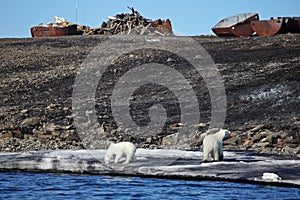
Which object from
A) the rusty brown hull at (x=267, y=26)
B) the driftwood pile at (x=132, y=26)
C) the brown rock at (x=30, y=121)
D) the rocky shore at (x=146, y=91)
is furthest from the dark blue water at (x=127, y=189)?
the driftwood pile at (x=132, y=26)

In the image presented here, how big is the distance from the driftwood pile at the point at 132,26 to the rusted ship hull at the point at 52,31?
1.18 m

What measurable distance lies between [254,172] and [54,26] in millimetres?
30933

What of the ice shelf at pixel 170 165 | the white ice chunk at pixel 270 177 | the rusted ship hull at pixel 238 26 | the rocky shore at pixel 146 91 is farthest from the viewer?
the rusted ship hull at pixel 238 26

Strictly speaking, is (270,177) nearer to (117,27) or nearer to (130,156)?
(130,156)

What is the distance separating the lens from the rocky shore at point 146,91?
20453mm

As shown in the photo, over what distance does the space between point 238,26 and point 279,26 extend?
90.4 inches

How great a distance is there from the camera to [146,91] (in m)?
26.5

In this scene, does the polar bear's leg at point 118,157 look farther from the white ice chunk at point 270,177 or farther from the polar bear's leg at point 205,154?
the white ice chunk at point 270,177

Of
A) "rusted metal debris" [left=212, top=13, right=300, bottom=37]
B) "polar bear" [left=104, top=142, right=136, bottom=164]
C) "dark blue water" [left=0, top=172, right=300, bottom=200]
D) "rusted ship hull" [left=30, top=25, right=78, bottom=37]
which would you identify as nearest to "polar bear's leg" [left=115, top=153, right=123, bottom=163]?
"polar bear" [left=104, top=142, right=136, bottom=164]

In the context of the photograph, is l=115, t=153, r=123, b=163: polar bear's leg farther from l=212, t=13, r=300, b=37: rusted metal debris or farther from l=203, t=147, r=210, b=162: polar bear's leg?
l=212, t=13, r=300, b=37: rusted metal debris

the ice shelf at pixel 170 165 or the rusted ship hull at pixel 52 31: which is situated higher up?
the rusted ship hull at pixel 52 31

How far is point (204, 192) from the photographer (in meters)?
12.9

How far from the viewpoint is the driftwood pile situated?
41.2 meters

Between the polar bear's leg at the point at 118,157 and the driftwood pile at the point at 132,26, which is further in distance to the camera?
the driftwood pile at the point at 132,26
